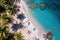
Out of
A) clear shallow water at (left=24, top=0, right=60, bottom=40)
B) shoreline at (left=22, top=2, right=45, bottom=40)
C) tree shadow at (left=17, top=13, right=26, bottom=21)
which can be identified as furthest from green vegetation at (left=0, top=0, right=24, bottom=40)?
clear shallow water at (left=24, top=0, right=60, bottom=40)

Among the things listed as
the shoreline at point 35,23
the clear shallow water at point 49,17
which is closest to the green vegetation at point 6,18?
the shoreline at point 35,23

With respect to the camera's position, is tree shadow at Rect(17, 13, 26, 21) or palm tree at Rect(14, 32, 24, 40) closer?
palm tree at Rect(14, 32, 24, 40)

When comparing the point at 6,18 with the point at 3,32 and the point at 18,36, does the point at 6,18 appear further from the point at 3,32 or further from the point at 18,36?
the point at 18,36

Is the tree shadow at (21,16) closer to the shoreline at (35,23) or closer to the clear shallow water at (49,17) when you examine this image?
the shoreline at (35,23)

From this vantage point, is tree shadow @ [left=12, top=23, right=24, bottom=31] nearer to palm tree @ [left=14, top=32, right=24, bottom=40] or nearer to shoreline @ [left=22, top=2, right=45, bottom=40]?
shoreline @ [left=22, top=2, right=45, bottom=40]

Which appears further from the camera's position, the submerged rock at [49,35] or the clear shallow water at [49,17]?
the clear shallow water at [49,17]

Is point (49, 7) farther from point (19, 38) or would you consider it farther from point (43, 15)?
point (19, 38)

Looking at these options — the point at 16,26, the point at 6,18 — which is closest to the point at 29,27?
the point at 16,26
